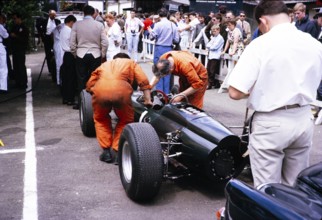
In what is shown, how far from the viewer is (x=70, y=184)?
4887mm

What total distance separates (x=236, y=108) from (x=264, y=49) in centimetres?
632

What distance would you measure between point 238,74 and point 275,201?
1097 mm

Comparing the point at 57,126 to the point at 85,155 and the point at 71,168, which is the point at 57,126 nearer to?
the point at 85,155

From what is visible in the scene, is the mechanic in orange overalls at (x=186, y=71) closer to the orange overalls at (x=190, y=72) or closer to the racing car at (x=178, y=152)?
the orange overalls at (x=190, y=72)

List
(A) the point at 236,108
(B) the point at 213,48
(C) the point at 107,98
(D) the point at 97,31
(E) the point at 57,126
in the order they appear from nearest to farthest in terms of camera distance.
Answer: (C) the point at 107,98
(E) the point at 57,126
(D) the point at 97,31
(A) the point at 236,108
(B) the point at 213,48

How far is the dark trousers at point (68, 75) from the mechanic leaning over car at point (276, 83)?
6.48m

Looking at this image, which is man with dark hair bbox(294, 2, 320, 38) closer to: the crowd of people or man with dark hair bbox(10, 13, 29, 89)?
the crowd of people

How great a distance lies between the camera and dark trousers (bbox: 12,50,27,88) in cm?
1079

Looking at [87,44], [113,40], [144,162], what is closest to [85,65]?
[87,44]

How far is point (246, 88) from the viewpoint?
9.82ft

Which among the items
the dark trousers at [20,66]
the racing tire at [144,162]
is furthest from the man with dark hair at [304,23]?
the dark trousers at [20,66]

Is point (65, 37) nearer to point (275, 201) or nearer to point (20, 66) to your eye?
point (20, 66)

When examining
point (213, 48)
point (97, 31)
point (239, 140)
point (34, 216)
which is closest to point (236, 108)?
point (213, 48)

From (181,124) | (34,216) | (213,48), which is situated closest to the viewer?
(34,216)
